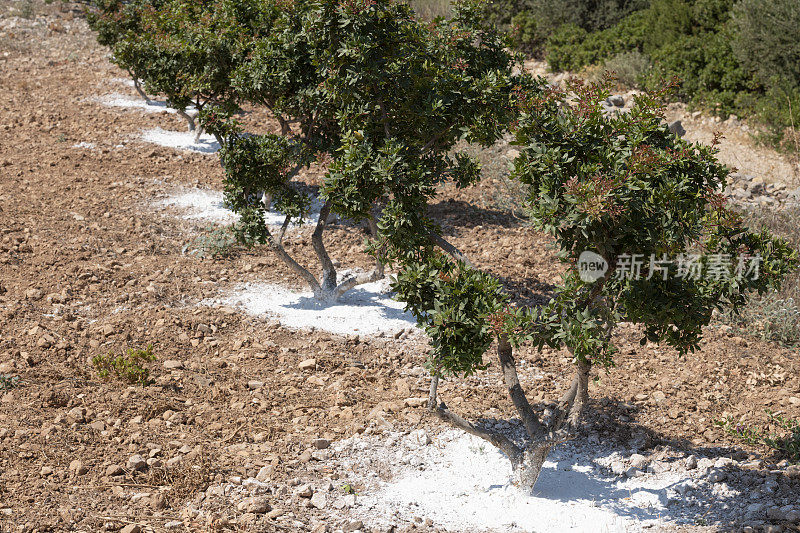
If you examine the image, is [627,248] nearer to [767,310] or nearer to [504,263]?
[767,310]

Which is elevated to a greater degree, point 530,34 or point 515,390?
point 530,34

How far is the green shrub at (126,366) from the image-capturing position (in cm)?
622

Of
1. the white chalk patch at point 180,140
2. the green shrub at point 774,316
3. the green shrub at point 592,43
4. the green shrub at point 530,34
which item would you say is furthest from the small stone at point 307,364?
the green shrub at point 530,34

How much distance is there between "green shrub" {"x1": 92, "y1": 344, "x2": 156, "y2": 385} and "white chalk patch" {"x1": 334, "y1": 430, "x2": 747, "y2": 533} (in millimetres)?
2012

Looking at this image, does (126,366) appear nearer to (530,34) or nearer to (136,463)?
(136,463)

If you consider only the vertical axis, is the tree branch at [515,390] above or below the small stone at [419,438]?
above

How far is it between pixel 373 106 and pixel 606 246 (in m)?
2.84

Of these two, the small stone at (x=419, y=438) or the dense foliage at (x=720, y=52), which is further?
the dense foliage at (x=720, y=52)

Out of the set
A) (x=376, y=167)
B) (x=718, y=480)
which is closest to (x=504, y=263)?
(x=376, y=167)

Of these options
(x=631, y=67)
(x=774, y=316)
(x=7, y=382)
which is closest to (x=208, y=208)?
(x=7, y=382)

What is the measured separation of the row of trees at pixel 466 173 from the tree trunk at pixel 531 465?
14mm

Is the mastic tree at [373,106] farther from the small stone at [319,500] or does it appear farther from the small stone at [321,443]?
the small stone at [319,500]

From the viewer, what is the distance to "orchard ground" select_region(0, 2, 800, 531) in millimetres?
4758

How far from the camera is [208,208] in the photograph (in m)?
11.0
